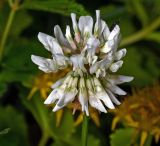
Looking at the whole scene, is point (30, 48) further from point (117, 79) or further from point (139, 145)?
point (117, 79)

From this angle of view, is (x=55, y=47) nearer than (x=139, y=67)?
Yes

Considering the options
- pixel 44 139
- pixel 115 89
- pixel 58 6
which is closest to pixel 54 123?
pixel 44 139

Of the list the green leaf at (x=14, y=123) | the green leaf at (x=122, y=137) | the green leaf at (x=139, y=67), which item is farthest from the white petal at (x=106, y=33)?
the green leaf at (x=139, y=67)

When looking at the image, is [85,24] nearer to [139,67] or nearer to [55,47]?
[55,47]

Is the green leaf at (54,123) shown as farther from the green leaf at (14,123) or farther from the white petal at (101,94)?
the white petal at (101,94)

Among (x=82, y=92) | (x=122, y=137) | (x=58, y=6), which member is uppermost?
(x=58, y=6)

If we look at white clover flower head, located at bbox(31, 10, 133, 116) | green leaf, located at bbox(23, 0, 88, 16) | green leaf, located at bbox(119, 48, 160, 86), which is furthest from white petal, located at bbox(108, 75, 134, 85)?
green leaf, located at bbox(119, 48, 160, 86)

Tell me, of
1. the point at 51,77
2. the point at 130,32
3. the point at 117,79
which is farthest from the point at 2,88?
the point at 130,32
